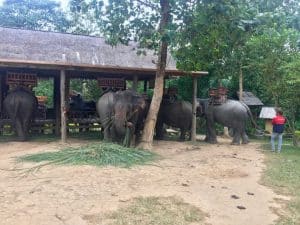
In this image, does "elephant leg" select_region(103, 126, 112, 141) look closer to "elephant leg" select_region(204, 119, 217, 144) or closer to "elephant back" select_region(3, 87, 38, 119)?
"elephant back" select_region(3, 87, 38, 119)

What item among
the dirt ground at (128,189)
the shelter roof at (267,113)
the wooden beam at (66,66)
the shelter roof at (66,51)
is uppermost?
the shelter roof at (66,51)

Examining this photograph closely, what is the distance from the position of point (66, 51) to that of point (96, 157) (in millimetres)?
7525

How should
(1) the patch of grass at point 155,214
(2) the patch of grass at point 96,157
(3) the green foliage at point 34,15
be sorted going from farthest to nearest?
(3) the green foliage at point 34,15, (2) the patch of grass at point 96,157, (1) the patch of grass at point 155,214

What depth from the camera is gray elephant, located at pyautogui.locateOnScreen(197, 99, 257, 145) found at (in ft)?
48.8

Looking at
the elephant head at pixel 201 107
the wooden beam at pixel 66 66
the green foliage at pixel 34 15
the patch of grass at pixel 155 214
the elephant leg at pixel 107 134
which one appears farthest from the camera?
the green foliage at pixel 34 15

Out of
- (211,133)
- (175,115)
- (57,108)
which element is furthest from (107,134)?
(57,108)

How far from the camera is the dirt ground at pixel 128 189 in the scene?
6.14 m

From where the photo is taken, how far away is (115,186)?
7578 millimetres

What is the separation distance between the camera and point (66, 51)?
634 inches

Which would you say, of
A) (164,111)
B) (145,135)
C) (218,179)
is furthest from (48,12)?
(218,179)

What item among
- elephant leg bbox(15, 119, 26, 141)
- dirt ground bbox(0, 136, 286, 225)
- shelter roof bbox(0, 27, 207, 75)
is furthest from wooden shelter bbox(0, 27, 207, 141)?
dirt ground bbox(0, 136, 286, 225)

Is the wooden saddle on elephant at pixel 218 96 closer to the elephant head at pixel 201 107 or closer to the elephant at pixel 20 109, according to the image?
the elephant head at pixel 201 107

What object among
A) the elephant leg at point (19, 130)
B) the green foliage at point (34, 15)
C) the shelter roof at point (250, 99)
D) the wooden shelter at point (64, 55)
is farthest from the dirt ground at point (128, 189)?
the green foliage at point (34, 15)

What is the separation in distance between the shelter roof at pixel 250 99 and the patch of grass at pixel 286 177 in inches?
251
